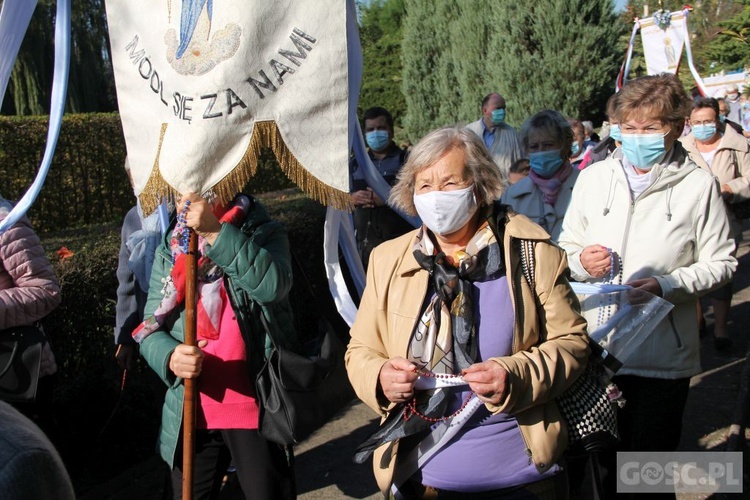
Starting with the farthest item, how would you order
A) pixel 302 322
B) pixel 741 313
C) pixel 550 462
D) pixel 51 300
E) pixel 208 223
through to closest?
pixel 741 313
pixel 302 322
pixel 51 300
pixel 208 223
pixel 550 462

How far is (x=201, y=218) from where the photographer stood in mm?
2832

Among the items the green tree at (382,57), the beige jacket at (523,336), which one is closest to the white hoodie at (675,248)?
the beige jacket at (523,336)

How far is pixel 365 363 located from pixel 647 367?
1.35 meters

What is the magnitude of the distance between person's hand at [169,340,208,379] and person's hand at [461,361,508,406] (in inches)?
43.5

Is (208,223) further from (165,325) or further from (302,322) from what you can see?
(302,322)

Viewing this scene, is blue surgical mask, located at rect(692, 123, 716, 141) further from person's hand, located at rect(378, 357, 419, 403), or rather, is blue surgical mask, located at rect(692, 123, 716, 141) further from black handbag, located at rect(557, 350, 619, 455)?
person's hand, located at rect(378, 357, 419, 403)

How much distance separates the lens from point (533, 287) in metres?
2.46

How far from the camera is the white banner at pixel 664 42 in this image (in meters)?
8.25

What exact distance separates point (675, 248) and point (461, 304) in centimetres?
125

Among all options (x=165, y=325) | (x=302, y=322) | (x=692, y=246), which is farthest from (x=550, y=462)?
(x=302, y=322)

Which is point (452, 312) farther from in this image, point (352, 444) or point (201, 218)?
point (352, 444)

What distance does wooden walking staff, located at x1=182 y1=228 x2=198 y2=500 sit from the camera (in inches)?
113

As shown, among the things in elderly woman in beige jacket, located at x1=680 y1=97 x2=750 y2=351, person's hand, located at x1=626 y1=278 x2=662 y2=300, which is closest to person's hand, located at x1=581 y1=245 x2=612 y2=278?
person's hand, located at x1=626 y1=278 x2=662 y2=300

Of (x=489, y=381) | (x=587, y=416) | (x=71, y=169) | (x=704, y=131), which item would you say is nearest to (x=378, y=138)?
(x=704, y=131)
